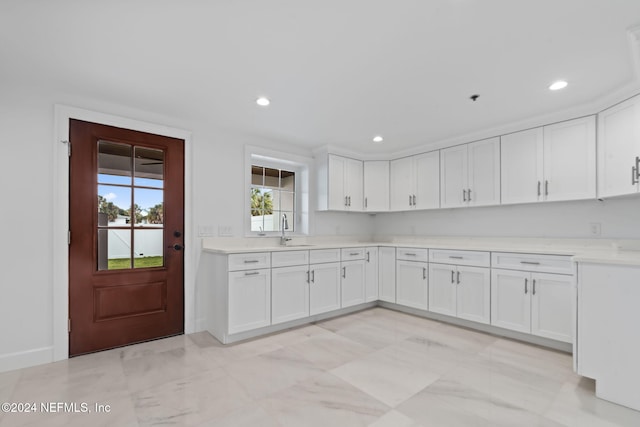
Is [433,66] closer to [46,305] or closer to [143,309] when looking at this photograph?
[143,309]

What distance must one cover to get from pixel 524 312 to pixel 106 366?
3.77 meters

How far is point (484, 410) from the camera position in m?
1.83

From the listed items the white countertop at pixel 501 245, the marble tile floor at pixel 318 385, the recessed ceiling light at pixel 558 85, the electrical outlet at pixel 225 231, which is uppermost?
the recessed ceiling light at pixel 558 85

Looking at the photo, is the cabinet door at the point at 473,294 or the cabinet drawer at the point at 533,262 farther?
the cabinet door at the point at 473,294

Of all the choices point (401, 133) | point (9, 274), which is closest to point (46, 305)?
point (9, 274)

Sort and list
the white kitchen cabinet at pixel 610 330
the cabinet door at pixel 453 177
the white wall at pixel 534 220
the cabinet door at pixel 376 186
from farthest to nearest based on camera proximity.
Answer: the cabinet door at pixel 376 186
the cabinet door at pixel 453 177
the white wall at pixel 534 220
the white kitchen cabinet at pixel 610 330

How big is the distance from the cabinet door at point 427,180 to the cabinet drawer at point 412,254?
27.6 inches

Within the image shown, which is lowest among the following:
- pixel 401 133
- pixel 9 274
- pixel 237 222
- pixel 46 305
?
pixel 46 305

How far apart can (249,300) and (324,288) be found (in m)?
0.99

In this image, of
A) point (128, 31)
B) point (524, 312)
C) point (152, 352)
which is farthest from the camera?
point (524, 312)

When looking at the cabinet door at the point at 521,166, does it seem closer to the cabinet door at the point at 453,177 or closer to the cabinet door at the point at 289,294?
the cabinet door at the point at 453,177

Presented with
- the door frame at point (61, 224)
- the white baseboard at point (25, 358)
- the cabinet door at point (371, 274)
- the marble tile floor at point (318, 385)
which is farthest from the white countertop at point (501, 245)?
the white baseboard at point (25, 358)

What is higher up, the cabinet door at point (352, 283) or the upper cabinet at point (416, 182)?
the upper cabinet at point (416, 182)

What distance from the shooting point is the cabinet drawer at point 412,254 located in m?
3.75
